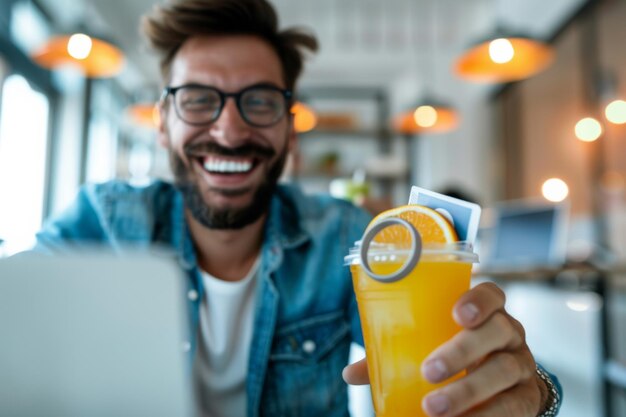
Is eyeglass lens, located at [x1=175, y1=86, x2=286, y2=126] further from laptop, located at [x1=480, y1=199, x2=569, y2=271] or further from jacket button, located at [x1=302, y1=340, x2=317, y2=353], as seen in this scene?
laptop, located at [x1=480, y1=199, x2=569, y2=271]

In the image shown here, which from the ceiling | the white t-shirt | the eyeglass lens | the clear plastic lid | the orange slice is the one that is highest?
the ceiling

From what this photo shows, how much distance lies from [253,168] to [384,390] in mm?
785

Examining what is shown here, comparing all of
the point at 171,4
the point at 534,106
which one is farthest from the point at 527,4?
the point at 171,4

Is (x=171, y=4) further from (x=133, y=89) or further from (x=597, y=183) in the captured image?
(x=133, y=89)

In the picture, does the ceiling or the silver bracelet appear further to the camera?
the ceiling

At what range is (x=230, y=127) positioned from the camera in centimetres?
123

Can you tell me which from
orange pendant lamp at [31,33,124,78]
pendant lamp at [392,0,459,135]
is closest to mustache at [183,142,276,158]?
orange pendant lamp at [31,33,124,78]

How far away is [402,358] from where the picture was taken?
57 cm

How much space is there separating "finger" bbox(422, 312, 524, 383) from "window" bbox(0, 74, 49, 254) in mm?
4157

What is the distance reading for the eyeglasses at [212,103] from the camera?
1.25 metres

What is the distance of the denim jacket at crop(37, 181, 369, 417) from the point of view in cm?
115

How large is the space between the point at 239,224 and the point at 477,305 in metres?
0.81

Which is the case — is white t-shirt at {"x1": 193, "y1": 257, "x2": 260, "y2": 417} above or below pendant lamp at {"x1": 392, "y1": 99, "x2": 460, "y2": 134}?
below

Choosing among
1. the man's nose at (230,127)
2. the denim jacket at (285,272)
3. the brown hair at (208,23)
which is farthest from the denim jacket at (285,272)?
the brown hair at (208,23)
